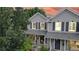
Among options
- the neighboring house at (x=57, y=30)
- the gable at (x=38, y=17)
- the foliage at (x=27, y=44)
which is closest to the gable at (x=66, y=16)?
the neighboring house at (x=57, y=30)

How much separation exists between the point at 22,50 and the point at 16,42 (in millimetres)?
93

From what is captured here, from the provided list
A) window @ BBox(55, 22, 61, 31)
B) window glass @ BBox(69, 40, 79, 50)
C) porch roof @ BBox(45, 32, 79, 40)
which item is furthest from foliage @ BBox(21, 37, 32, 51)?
window glass @ BBox(69, 40, 79, 50)

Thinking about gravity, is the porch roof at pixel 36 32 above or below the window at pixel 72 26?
below

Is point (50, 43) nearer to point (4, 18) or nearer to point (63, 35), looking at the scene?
point (63, 35)

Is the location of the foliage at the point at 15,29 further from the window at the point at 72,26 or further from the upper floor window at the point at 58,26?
the window at the point at 72,26

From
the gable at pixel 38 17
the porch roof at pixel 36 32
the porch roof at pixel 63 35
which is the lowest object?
the porch roof at pixel 63 35

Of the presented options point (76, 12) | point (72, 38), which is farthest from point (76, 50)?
point (76, 12)

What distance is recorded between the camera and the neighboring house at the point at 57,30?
12.0 feet

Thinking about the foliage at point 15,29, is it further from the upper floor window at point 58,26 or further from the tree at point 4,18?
the upper floor window at point 58,26

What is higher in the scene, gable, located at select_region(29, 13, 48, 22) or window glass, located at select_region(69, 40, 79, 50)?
gable, located at select_region(29, 13, 48, 22)

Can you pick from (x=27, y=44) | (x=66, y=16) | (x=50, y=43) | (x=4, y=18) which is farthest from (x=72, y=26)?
(x=4, y=18)

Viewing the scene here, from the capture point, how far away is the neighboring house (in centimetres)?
365

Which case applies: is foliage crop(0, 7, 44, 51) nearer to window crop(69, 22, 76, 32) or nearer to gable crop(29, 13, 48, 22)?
gable crop(29, 13, 48, 22)
